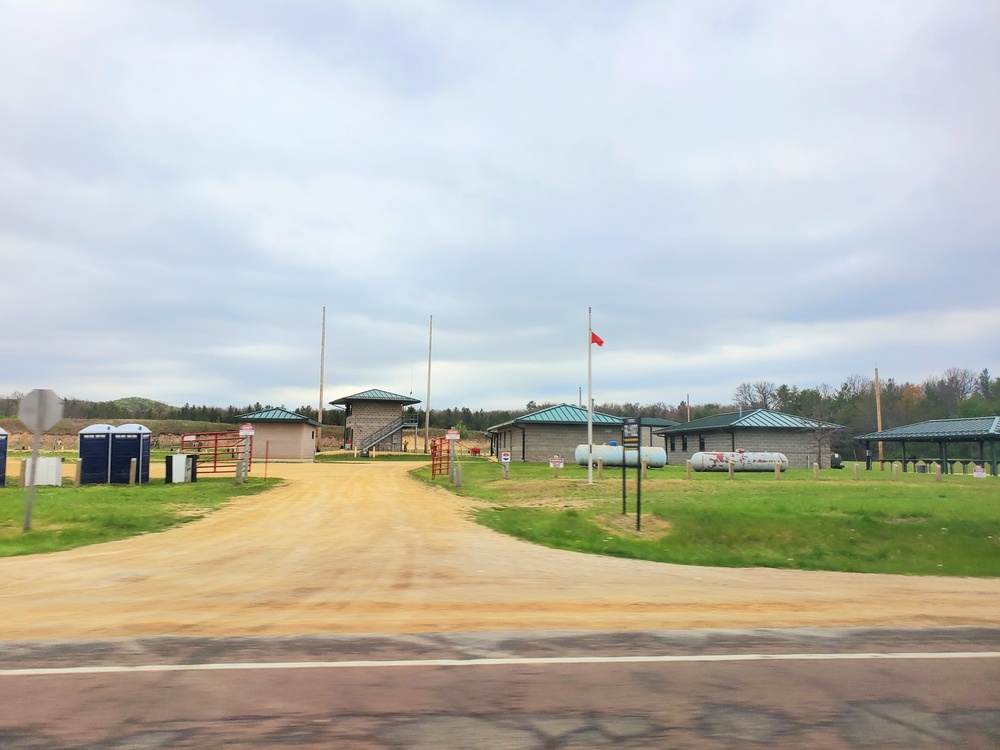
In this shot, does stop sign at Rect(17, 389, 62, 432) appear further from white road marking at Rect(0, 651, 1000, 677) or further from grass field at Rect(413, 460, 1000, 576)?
white road marking at Rect(0, 651, 1000, 677)

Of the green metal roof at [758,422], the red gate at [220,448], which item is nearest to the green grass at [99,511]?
the red gate at [220,448]

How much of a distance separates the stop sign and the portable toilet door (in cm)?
1310

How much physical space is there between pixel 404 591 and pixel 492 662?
358 centimetres

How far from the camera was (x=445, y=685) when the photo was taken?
5160 mm

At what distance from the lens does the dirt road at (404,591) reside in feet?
24.0

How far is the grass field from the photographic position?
46.6ft

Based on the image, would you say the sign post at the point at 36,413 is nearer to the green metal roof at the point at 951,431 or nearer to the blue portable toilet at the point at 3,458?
the blue portable toilet at the point at 3,458

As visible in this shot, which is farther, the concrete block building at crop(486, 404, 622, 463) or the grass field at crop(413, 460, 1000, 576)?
the concrete block building at crop(486, 404, 622, 463)

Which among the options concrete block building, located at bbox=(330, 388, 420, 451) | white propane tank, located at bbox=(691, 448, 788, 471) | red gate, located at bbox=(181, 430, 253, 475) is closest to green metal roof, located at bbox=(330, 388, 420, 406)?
concrete block building, located at bbox=(330, 388, 420, 451)

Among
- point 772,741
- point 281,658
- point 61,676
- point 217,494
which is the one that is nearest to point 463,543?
point 281,658

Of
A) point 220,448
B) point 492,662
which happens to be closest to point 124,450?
point 220,448

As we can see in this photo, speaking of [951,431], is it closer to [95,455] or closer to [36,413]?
[95,455]

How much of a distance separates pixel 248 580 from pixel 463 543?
528cm

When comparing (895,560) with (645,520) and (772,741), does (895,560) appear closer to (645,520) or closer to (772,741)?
(645,520)
